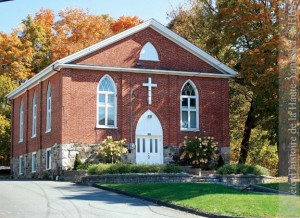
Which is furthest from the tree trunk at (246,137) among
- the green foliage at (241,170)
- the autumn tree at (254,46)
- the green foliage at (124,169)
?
the green foliage at (124,169)

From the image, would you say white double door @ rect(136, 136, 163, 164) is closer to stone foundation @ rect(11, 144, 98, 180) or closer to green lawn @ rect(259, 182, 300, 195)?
stone foundation @ rect(11, 144, 98, 180)

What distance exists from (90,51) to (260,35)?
9.47 m

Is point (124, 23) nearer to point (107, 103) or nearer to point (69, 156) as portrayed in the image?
point (107, 103)

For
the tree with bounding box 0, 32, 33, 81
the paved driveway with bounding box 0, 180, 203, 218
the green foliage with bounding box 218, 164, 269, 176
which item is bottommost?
the paved driveway with bounding box 0, 180, 203, 218

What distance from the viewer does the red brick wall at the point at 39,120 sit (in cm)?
3469

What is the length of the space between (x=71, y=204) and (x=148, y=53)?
16.6 meters

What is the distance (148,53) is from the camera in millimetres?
36031

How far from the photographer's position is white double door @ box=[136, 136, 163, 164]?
35.0m

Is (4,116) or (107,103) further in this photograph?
(4,116)

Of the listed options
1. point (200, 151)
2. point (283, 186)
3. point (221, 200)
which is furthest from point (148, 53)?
point (221, 200)

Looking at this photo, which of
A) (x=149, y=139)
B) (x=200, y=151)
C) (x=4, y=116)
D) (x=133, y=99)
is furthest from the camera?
(x=4, y=116)

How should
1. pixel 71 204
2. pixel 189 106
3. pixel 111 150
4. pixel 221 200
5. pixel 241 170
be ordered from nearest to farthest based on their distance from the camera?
pixel 71 204 < pixel 221 200 < pixel 241 170 < pixel 111 150 < pixel 189 106

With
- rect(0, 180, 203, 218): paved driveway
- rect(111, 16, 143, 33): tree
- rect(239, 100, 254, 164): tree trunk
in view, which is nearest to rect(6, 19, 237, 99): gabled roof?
rect(239, 100, 254, 164): tree trunk

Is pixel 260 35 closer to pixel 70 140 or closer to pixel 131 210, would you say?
pixel 70 140
